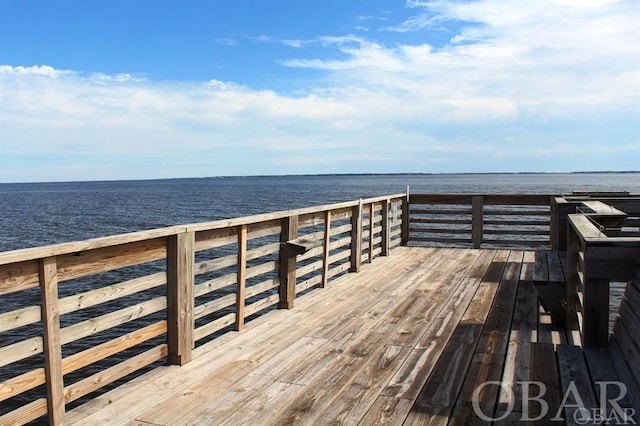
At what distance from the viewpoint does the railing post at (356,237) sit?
6762 mm

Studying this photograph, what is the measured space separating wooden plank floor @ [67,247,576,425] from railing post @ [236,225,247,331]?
14 cm

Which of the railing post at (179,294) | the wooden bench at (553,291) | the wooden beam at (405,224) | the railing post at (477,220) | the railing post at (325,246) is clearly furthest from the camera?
the wooden beam at (405,224)

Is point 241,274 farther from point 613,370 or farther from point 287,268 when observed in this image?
point 613,370

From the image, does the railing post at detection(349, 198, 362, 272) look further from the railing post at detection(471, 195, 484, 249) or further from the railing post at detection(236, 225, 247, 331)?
the railing post at detection(471, 195, 484, 249)

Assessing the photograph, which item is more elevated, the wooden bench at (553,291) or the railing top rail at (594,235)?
the railing top rail at (594,235)

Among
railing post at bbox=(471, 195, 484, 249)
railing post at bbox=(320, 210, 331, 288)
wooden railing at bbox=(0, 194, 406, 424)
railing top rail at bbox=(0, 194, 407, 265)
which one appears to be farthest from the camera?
railing post at bbox=(471, 195, 484, 249)

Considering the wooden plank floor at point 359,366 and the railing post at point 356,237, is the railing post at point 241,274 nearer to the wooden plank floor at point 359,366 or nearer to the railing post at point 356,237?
the wooden plank floor at point 359,366

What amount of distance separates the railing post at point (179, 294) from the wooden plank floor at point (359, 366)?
120 mm

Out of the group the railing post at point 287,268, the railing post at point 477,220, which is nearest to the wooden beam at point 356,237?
the railing post at point 287,268

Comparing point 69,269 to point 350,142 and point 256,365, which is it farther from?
point 350,142

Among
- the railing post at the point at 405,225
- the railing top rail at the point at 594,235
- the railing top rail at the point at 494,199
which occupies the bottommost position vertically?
the railing post at the point at 405,225

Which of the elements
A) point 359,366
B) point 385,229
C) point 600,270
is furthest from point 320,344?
point 385,229

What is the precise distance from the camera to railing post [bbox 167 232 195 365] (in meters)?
3.34

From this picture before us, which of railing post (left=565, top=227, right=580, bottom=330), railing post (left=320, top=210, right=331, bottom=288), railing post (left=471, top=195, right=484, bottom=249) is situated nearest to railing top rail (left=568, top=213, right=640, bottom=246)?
railing post (left=565, top=227, right=580, bottom=330)
